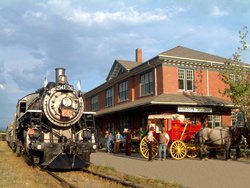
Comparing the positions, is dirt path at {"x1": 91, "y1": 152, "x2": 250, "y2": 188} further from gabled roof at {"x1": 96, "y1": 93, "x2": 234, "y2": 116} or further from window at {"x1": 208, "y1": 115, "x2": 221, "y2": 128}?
window at {"x1": 208, "y1": 115, "x2": 221, "y2": 128}

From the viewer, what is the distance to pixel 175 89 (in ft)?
83.7

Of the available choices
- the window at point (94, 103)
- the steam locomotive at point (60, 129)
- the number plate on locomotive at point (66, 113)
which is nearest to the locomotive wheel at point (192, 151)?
the steam locomotive at point (60, 129)

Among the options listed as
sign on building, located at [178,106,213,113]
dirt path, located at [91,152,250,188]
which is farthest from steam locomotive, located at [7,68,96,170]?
sign on building, located at [178,106,213,113]

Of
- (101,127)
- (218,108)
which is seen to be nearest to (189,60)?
(218,108)

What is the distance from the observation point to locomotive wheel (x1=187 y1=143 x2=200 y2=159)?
18.0 meters

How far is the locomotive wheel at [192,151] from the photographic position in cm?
1800

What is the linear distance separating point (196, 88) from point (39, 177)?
55.7 feet

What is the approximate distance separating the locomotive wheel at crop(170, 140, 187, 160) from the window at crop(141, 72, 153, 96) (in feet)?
30.6

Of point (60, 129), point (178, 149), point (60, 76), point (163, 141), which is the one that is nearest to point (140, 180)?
point (60, 129)

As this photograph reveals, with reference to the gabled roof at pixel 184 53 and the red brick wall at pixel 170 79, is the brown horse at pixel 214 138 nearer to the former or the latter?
the red brick wall at pixel 170 79

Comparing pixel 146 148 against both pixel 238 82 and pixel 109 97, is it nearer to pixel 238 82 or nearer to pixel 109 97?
pixel 238 82

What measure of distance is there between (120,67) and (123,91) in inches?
96.0

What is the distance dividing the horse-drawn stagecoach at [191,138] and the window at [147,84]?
805cm

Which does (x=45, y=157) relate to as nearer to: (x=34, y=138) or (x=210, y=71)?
(x=34, y=138)
